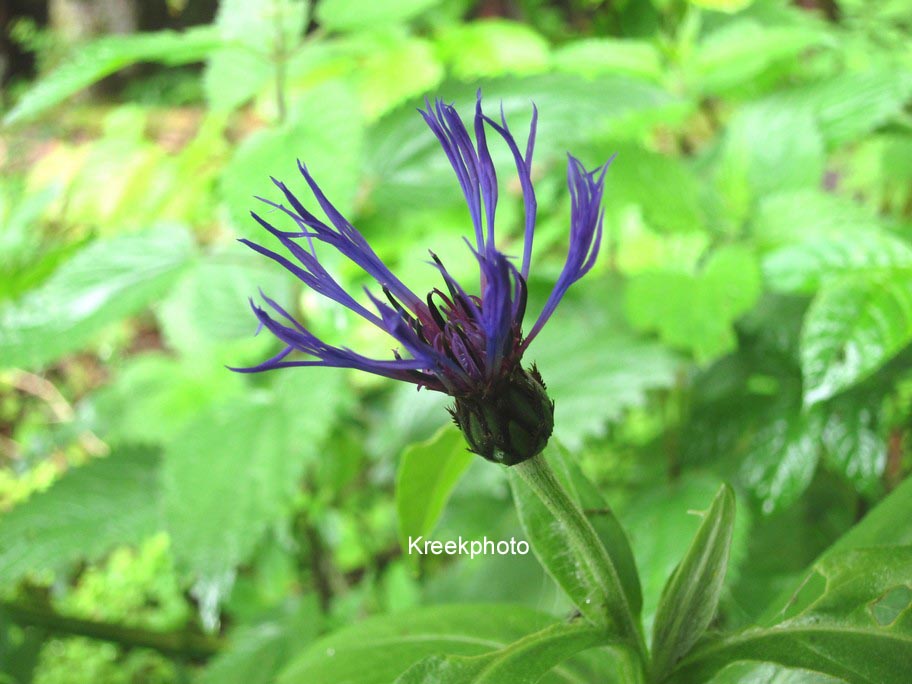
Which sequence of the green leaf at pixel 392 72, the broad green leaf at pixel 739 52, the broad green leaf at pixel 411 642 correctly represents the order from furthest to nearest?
the green leaf at pixel 392 72, the broad green leaf at pixel 739 52, the broad green leaf at pixel 411 642

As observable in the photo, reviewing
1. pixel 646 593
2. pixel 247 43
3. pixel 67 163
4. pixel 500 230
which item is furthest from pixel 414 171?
pixel 67 163

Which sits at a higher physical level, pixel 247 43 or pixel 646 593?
pixel 247 43

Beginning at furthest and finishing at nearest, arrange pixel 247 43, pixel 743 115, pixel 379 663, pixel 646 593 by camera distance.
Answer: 1. pixel 743 115
2. pixel 247 43
3. pixel 646 593
4. pixel 379 663

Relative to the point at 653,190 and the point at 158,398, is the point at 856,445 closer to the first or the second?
the point at 653,190

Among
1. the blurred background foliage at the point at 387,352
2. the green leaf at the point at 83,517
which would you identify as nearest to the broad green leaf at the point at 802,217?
the blurred background foliage at the point at 387,352

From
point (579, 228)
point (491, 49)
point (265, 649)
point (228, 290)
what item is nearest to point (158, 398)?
point (228, 290)

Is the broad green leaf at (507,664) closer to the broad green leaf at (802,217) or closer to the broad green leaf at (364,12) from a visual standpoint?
the broad green leaf at (802,217)

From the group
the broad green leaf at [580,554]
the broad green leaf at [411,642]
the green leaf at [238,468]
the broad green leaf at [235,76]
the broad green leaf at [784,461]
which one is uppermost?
the broad green leaf at [235,76]

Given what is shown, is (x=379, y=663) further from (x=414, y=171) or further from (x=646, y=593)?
(x=414, y=171)
